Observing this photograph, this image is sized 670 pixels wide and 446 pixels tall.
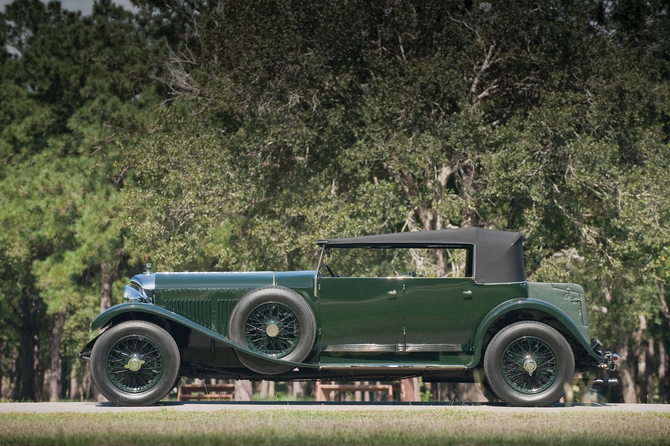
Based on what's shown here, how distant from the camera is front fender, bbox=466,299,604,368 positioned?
8312 mm

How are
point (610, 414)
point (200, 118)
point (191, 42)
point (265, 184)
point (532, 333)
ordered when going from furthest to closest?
point (191, 42), point (200, 118), point (265, 184), point (532, 333), point (610, 414)

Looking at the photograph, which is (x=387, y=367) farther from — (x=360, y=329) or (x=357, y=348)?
(x=360, y=329)

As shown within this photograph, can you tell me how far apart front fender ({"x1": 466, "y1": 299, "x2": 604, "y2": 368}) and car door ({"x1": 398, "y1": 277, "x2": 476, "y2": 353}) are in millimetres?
166

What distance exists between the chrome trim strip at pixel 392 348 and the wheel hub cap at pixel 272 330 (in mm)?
609

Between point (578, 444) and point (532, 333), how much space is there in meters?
3.27

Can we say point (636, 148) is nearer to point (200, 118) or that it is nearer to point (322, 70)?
point (322, 70)

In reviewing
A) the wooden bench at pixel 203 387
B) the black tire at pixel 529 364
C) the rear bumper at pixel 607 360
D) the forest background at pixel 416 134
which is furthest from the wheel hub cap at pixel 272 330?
the wooden bench at pixel 203 387

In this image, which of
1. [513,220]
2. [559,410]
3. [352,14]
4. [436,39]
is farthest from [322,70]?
[559,410]

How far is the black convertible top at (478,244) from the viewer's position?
8555 millimetres

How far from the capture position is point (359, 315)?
8406 millimetres

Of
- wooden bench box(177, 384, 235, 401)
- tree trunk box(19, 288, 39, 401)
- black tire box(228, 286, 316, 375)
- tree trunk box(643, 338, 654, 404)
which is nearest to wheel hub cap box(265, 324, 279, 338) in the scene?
black tire box(228, 286, 316, 375)

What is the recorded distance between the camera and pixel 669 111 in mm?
18281

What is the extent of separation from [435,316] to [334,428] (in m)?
2.92

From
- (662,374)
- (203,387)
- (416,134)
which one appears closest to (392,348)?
(416,134)
